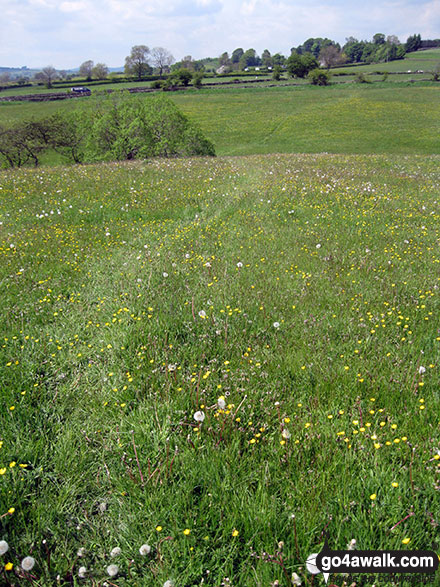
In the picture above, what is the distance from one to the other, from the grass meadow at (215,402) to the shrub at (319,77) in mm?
92575

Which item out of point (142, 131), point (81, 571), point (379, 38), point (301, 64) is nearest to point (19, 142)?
point (142, 131)

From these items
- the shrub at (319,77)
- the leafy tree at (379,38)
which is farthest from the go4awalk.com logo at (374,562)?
the leafy tree at (379,38)

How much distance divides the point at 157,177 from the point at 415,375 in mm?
11707

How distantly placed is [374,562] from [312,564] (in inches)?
14.5

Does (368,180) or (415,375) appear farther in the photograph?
(368,180)

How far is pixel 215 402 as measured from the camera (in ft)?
10.7

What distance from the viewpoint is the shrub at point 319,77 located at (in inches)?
3273

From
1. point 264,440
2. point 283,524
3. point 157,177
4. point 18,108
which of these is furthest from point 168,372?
point 18,108

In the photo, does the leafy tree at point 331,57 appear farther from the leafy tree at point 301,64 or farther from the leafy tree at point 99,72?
the leafy tree at point 99,72

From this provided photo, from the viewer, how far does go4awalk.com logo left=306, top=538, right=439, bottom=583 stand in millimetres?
1943

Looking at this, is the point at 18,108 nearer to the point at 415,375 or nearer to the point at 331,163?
the point at 331,163

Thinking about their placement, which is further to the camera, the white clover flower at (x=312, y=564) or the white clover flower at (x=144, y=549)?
the white clover flower at (x=144, y=549)

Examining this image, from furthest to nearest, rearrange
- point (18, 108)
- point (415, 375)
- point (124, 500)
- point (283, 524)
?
1. point (18, 108)
2. point (415, 375)
3. point (124, 500)
4. point (283, 524)

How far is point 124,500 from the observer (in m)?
2.44
